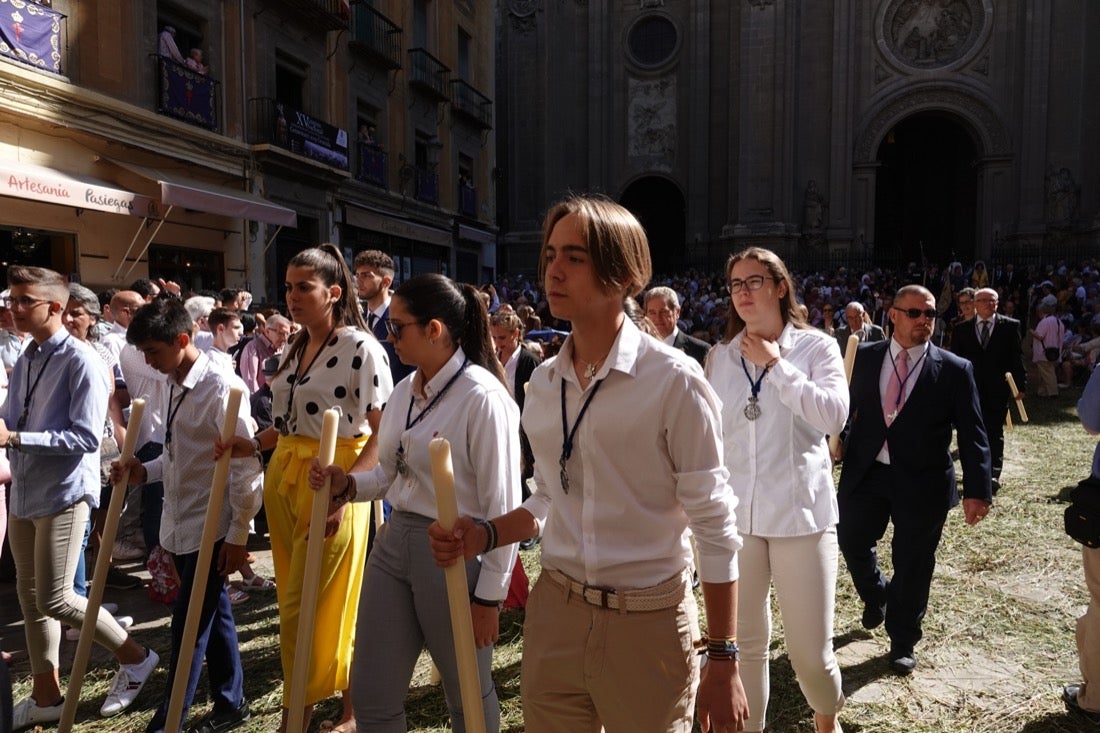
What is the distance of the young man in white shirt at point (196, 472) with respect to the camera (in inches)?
134

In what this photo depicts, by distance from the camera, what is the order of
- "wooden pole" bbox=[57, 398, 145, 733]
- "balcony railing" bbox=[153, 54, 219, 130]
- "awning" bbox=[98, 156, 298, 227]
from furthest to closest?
"balcony railing" bbox=[153, 54, 219, 130]
"awning" bbox=[98, 156, 298, 227]
"wooden pole" bbox=[57, 398, 145, 733]

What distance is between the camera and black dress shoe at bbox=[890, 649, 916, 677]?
13.4ft

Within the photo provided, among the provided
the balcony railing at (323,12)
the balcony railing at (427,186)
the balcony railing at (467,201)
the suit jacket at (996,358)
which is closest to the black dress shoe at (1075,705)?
the suit jacket at (996,358)

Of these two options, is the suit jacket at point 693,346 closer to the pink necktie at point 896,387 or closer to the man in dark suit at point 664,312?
the man in dark suit at point 664,312

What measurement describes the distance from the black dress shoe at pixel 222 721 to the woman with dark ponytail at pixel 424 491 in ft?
4.66

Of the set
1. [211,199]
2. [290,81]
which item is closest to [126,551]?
[211,199]

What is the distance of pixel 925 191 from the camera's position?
3388 centimetres

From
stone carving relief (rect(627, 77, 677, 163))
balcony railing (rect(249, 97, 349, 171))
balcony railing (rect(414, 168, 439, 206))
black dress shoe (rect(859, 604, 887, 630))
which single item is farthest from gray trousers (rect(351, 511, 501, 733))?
stone carving relief (rect(627, 77, 677, 163))

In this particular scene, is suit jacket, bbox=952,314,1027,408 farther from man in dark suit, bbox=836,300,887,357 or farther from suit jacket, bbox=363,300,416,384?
suit jacket, bbox=363,300,416,384

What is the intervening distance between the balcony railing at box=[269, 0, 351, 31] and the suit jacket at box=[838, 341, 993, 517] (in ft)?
52.5

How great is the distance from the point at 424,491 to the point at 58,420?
2135mm

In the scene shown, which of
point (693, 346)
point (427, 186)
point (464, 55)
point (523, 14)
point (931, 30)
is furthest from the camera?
point (523, 14)

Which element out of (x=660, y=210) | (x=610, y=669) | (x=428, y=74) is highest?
(x=428, y=74)

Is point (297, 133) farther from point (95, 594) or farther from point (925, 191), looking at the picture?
point (925, 191)
